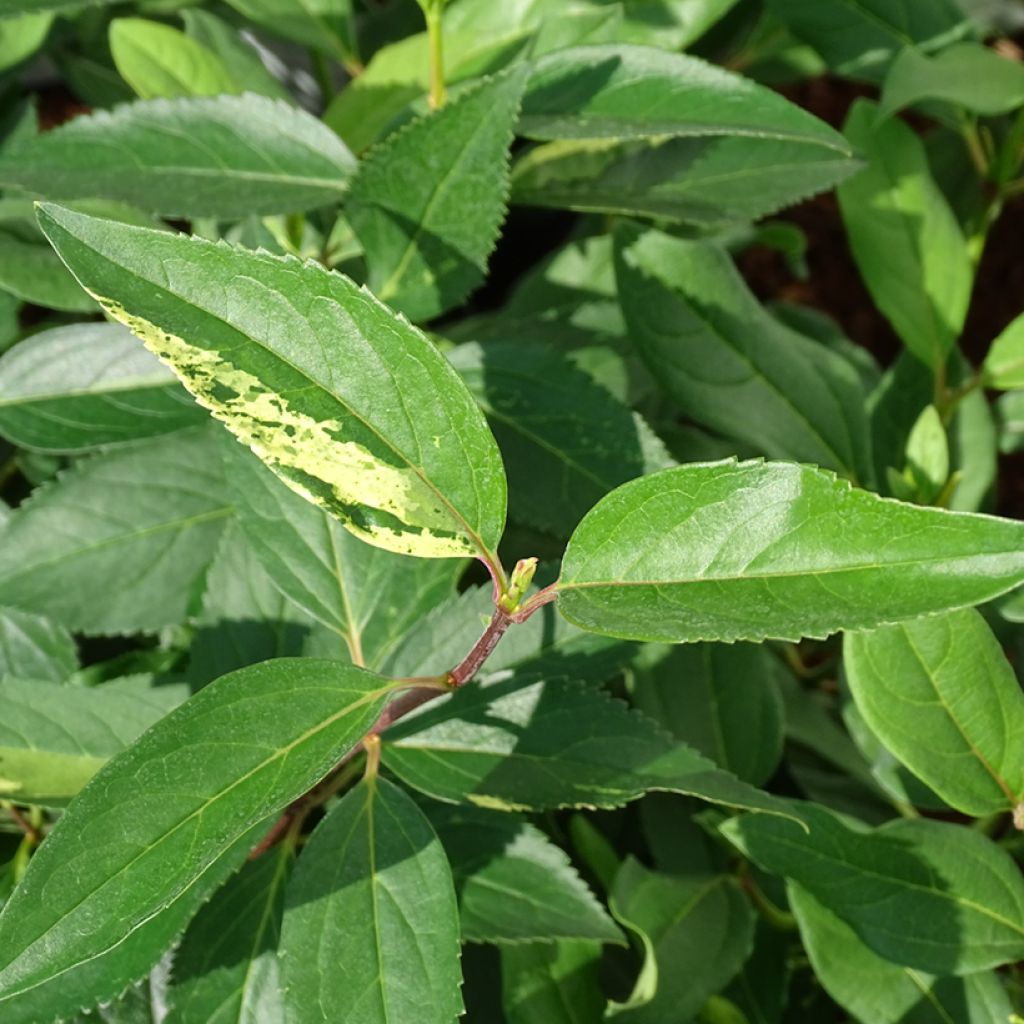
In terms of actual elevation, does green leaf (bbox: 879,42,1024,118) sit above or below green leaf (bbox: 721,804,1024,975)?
above

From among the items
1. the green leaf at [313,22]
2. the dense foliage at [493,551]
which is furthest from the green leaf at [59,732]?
the green leaf at [313,22]

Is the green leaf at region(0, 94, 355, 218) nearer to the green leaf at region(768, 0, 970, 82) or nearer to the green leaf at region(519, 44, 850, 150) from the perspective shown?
the green leaf at region(519, 44, 850, 150)

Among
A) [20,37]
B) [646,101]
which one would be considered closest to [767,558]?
[646,101]

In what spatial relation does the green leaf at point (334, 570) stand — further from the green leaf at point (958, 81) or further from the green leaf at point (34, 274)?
the green leaf at point (958, 81)

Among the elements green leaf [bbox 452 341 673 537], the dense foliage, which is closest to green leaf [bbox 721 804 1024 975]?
the dense foliage

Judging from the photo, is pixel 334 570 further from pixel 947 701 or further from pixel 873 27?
pixel 873 27

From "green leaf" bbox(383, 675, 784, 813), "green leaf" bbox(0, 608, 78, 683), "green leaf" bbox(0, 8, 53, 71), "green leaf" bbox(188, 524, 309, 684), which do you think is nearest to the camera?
→ "green leaf" bbox(383, 675, 784, 813)

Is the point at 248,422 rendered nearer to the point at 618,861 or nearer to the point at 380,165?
the point at 380,165
